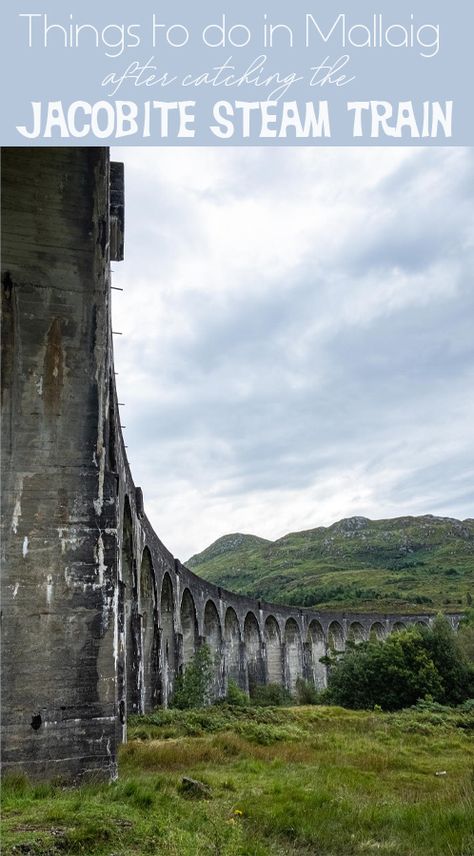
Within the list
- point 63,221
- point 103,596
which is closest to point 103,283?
point 63,221

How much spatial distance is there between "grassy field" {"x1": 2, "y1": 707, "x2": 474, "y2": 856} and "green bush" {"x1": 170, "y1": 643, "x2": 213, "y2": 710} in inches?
362

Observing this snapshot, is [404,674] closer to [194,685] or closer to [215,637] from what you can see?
[194,685]

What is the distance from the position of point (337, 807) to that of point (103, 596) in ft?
12.5

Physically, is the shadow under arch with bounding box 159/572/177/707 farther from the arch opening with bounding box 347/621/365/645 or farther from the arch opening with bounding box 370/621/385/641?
the arch opening with bounding box 370/621/385/641

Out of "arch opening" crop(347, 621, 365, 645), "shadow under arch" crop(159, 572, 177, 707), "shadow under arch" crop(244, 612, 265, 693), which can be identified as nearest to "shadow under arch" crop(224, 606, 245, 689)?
"shadow under arch" crop(244, 612, 265, 693)

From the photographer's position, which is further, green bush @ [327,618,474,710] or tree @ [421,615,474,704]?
tree @ [421,615,474,704]

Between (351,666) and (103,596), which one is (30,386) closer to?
(103,596)

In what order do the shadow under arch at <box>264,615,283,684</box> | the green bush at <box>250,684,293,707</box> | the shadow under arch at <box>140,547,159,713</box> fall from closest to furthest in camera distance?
the shadow under arch at <box>140,547,159,713</box>
the green bush at <box>250,684,293,707</box>
the shadow under arch at <box>264,615,283,684</box>

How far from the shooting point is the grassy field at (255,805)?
5449 millimetres

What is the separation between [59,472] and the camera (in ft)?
29.2

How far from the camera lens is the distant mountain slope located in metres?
89.6

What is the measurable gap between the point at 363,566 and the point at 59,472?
134m

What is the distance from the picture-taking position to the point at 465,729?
61.2 ft

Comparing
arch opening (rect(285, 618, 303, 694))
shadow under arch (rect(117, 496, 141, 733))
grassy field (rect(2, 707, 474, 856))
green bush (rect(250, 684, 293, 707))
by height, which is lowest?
green bush (rect(250, 684, 293, 707))
